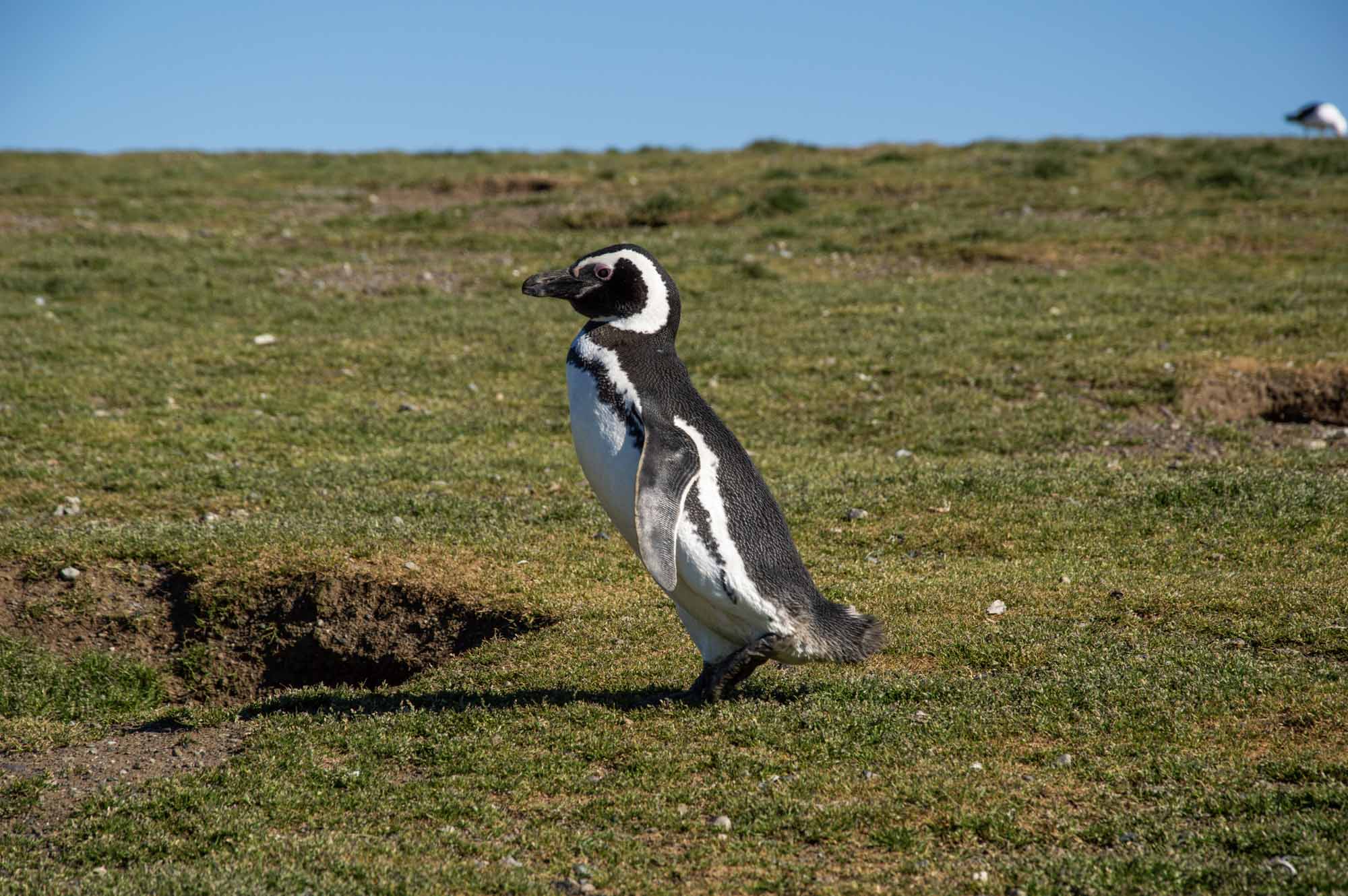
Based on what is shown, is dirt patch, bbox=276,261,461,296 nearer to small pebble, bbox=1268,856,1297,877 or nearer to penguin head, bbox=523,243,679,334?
penguin head, bbox=523,243,679,334

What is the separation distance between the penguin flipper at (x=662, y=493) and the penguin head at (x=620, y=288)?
2.10 ft

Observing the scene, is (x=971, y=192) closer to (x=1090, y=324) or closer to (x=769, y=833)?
(x=1090, y=324)

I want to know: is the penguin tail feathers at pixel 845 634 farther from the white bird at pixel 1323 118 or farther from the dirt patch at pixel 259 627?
the white bird at pixel 1323 118

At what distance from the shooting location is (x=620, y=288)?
6277mm

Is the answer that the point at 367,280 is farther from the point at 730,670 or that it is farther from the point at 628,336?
the point at 730,670

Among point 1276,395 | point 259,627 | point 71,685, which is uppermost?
point 1276,395

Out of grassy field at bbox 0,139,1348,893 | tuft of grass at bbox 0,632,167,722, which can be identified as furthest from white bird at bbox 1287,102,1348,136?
tuft of grass at bbox 0,632,167,722

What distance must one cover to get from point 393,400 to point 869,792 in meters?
8.71

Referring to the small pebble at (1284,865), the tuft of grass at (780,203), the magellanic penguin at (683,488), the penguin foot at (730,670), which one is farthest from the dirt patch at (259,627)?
the tuft of grass at (780,203)

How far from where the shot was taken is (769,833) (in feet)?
16.0

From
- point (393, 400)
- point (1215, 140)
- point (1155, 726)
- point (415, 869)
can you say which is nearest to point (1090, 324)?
point (393, 400)

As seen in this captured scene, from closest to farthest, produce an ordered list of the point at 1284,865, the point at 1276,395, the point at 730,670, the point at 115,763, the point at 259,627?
the point at 1284,865 < the point at 115,763 < the point at 730,670 < the point at 259,627 < the point at 1276,395

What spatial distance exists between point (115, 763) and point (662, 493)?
2780mm

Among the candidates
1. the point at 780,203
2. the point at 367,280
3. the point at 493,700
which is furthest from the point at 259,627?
the point at 780,203
